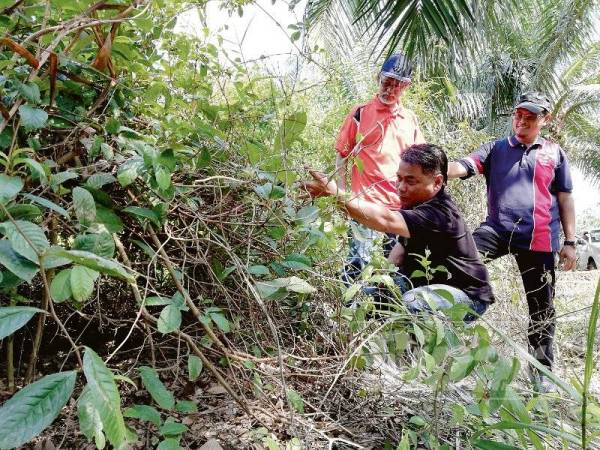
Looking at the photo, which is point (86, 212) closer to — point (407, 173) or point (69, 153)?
point (69, 153)

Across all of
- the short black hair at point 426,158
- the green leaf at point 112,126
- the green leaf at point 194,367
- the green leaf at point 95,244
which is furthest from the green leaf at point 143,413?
the short black hair at point 426,158

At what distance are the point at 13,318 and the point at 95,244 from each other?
Answer: 0.78 ft

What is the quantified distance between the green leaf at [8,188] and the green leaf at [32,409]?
352 millimetres

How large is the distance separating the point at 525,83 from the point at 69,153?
15.4 m

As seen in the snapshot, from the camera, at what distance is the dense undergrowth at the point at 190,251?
1290mm

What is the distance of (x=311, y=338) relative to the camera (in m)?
1.93

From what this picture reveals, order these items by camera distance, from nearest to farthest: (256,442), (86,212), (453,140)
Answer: (86,212)
(256,442)
(453,140)

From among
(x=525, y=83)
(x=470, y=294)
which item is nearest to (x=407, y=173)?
(x=470, y=294)

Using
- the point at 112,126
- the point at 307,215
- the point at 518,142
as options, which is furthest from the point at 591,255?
the point at 112,126

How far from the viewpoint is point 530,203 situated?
3080mm

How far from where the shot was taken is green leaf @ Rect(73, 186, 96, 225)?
1.18 meters

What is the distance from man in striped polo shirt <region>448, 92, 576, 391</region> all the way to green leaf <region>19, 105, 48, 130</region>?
91.2 inches

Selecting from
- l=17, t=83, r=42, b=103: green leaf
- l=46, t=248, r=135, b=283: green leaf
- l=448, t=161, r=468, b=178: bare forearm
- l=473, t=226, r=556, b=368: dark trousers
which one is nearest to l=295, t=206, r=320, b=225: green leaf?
l=17, t=83, r=42, b=103: green leaf

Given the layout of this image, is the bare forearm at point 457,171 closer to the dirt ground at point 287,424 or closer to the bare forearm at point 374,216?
the bare forearm at point 374,216
